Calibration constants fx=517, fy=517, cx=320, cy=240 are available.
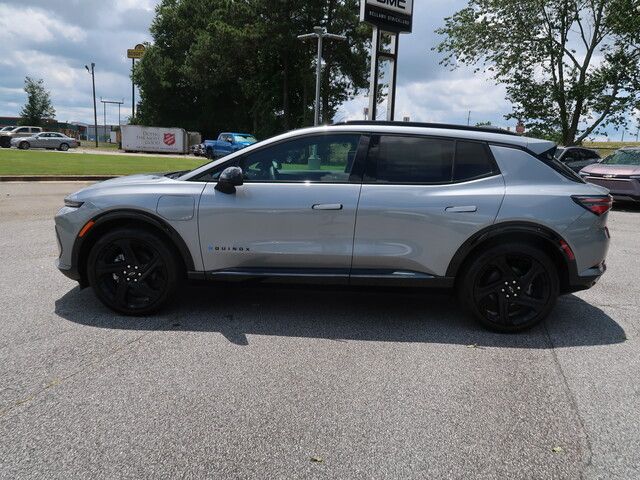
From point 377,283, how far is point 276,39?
38.3m

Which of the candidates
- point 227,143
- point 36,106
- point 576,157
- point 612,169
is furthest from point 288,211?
point 36,106

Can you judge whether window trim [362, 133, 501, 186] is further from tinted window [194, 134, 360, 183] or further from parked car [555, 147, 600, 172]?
parked car [555, 147, 600, 172]

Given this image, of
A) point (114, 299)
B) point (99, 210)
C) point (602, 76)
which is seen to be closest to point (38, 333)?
point (114, 299)

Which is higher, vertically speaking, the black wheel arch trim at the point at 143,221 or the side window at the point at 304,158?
the side window at the point at 304,158

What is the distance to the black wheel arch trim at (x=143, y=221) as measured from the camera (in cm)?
427

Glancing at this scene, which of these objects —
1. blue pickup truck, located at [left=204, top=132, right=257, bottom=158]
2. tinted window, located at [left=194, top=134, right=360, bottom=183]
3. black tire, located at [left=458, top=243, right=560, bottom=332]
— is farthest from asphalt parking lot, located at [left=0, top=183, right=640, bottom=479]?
blue pickup truck, located at [left=204, top=132, right=257, bottom=158]

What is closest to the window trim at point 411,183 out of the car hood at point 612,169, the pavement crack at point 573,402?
the pavement crack at point 573,402

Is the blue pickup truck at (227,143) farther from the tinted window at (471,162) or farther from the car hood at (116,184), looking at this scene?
the tinted window at (471,162)

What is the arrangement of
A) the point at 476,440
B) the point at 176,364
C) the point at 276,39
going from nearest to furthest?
the point at 476,440 → the point at 176,364 → the point at 276,39

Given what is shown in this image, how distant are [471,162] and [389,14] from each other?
1478 centimetres

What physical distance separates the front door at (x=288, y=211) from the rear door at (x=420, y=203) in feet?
0.51

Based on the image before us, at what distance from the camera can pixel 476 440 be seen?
2764 mm

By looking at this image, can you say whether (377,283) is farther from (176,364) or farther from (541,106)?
(541,106)

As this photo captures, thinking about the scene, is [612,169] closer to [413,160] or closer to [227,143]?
[413,160]
